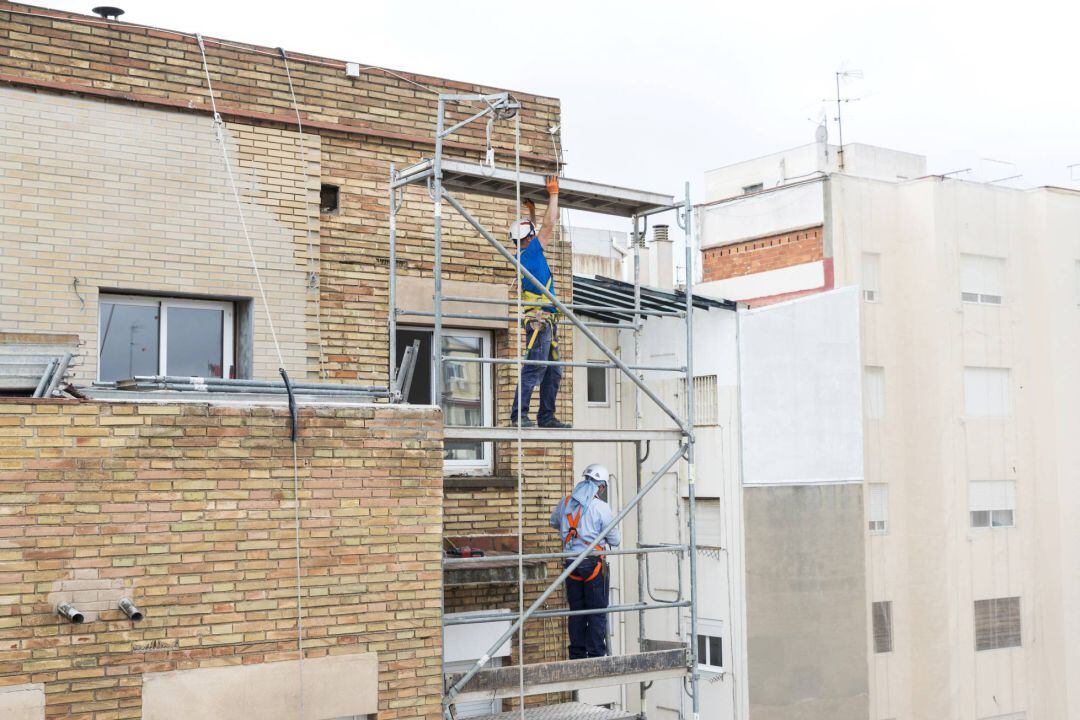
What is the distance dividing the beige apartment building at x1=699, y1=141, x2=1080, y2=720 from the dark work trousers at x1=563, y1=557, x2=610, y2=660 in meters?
13.2

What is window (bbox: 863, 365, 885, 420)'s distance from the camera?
24297 millimetres

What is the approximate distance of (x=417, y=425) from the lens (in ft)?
32.3

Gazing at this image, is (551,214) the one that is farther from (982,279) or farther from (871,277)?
(982,279)

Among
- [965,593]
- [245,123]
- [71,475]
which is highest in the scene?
[245,123]

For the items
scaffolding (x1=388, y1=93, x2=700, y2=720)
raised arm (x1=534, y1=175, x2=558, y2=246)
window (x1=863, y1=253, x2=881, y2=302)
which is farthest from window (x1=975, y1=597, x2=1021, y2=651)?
raised arm (x1=534, y1=175, x2=558, y2=246)

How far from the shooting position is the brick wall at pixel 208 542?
321 inches

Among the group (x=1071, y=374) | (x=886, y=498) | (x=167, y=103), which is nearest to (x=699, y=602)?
(x=886, y=498)

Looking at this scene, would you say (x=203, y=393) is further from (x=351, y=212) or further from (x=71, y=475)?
(x=351, y=212)

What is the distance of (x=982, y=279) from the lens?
85.4 ft

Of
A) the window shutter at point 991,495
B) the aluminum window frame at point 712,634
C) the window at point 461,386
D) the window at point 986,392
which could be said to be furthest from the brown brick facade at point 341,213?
the window shutter at point 991,495

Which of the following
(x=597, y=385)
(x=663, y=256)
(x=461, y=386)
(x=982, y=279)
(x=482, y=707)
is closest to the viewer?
(x=482, y=707)

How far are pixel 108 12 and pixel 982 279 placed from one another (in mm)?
20222

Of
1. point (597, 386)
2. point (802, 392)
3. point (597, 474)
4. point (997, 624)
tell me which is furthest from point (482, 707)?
point (997, 624)

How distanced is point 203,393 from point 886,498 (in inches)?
717
